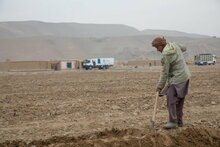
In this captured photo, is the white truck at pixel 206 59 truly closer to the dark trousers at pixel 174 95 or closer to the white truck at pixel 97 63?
the white truck at pixel 97 63

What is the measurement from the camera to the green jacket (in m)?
5.61

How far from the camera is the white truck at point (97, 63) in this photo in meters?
46.3

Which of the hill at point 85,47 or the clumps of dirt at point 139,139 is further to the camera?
the hill at point 85,47

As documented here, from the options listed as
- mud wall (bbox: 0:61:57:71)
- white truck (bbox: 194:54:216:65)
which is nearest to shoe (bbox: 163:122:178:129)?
mud wall (bbox: 0:61:57:71)

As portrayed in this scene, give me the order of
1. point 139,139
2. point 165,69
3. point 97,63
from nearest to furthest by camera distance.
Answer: point 139,139, point 165,69, point 97,63

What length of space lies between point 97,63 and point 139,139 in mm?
42292

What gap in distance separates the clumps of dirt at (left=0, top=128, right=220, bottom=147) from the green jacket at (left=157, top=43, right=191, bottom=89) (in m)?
0.89

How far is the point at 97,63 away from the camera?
155 ft

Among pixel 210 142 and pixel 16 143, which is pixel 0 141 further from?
pixel 210 142

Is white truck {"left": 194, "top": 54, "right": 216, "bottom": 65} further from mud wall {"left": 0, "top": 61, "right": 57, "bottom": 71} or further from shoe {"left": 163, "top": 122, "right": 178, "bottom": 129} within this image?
shoe {"left": 163, "top": 122, "right": 178, "bottom": 129}

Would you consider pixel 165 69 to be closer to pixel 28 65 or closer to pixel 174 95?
pixel 174 95

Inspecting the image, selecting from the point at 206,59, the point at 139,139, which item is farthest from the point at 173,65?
the point at 206,59

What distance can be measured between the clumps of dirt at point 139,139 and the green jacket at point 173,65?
886 millimetres

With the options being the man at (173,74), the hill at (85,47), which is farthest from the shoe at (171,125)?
the hill at (85,47)
